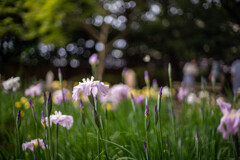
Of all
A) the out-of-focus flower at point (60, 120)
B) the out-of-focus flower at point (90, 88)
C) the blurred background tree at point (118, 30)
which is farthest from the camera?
the blurred background tree at point (118, 30)

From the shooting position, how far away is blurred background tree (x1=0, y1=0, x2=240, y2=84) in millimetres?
2291

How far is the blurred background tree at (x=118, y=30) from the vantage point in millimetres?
2291

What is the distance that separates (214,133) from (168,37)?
1044 centimetres

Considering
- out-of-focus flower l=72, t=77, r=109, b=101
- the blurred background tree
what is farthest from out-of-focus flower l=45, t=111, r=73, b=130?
the blurred background tree

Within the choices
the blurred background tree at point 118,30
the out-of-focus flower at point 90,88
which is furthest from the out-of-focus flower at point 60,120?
the blurred background tree at point 118,30


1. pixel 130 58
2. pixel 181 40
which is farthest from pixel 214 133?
pixel 130 58

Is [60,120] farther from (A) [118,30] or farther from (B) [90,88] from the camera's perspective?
(A) [118,30]

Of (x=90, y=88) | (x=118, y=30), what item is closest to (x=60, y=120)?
(x=90, y=88)

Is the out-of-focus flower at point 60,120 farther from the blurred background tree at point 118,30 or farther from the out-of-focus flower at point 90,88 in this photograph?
the blurred background tree at point 118,30

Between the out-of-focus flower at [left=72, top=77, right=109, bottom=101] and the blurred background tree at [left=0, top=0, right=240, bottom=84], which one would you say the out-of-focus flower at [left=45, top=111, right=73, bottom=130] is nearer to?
the out-of-focus flower at [left=72, top=77, right=109, bottom=101]

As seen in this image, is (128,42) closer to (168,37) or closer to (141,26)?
(141,26)

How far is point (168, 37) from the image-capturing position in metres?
11.3

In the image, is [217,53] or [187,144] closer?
[187,144]

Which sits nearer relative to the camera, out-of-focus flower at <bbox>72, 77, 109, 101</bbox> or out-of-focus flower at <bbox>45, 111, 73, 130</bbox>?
out-of-focus flower at <bbox>72, 77, 109, 101</bbox>
